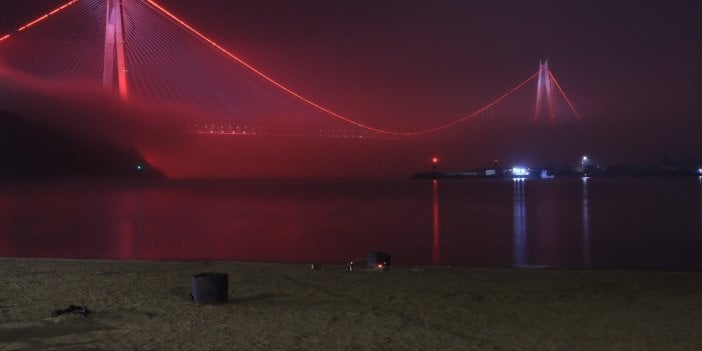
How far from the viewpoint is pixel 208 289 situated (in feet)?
20.4

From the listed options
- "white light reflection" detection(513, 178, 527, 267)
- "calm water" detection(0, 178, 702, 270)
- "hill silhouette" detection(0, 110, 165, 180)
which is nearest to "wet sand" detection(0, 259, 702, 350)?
"calm water" detection(0, 178, 702, 270)

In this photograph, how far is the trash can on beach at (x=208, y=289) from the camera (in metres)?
6.20

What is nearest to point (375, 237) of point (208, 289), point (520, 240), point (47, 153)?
point (520, 240)

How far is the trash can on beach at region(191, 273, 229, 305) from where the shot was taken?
6.20 meters

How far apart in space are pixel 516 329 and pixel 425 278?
2.83 metres

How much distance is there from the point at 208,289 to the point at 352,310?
126cm

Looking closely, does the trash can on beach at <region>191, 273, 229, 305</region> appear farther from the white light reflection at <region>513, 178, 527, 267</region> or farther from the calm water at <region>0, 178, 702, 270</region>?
the white light reflection at <region>513, 178, 527, 267</region>

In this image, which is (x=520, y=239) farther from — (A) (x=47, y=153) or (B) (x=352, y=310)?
(A) (x=47, y=153)

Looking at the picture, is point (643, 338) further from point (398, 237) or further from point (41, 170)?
point (41, 170)

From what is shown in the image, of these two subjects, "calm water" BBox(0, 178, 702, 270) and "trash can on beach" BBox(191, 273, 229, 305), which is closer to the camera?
"trash can on beach" BBox(191, 273, 229, 305)

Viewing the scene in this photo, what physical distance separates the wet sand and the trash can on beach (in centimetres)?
12

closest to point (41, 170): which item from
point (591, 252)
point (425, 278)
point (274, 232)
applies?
point (274, 232)

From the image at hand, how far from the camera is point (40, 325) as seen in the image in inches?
207

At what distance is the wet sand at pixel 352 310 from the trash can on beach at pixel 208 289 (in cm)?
12
